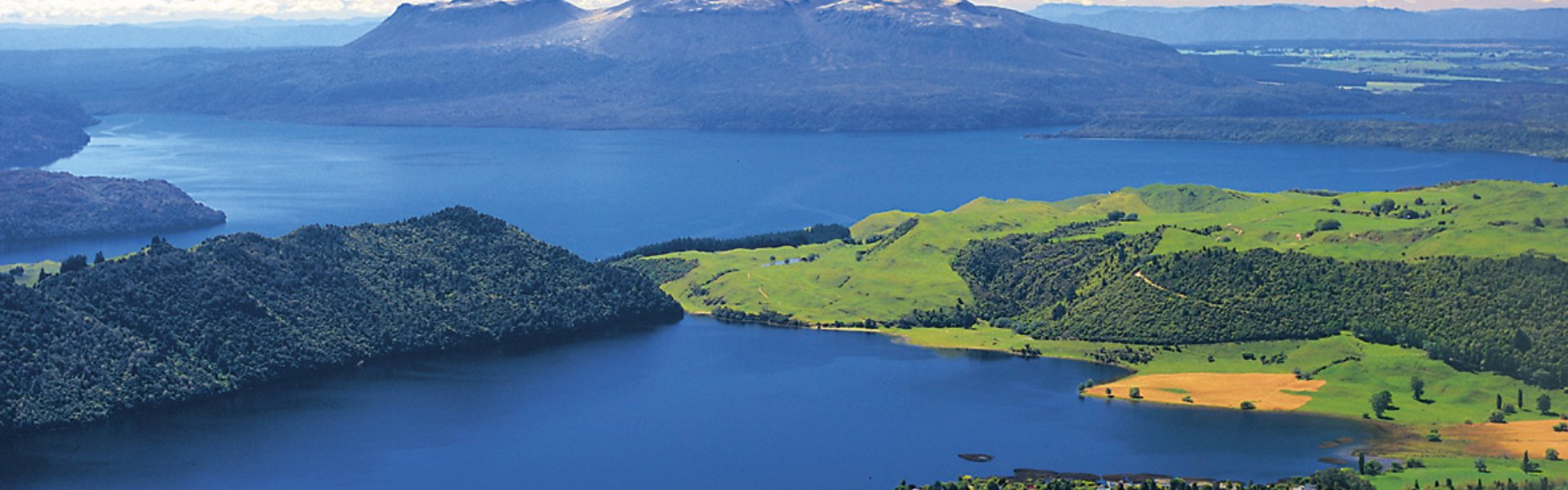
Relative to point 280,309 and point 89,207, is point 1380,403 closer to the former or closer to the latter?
point 280,309

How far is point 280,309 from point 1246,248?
56466 mm

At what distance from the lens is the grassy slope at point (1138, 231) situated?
123 metres

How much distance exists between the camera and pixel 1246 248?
413 ft

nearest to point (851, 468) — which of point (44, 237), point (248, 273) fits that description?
point (248, 273)

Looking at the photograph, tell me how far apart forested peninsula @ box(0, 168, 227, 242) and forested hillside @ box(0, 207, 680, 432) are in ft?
200

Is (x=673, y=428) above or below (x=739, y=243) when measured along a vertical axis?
above

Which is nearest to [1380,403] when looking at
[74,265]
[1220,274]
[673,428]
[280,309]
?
[1220,274]

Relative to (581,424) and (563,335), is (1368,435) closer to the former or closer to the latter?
(581,424)

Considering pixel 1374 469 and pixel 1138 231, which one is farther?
pixel 1138 231

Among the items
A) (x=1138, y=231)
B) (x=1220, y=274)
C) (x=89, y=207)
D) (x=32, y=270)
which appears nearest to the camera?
(x=1220, y=274)

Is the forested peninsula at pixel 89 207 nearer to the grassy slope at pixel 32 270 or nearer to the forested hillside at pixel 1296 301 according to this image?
the grassy slope at pixel 32 270

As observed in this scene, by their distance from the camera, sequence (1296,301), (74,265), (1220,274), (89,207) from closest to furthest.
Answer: (74,265) → (1296,301) → (1220,274) → (89,207)

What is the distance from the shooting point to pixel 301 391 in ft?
353

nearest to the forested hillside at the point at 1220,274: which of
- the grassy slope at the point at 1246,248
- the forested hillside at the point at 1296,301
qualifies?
the forested hillside at the point at 1296,301
